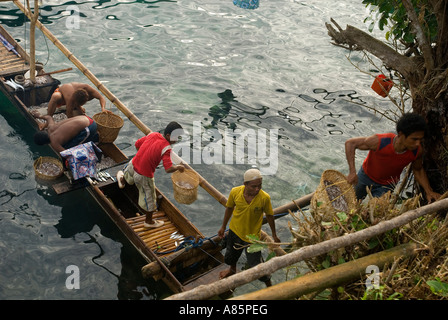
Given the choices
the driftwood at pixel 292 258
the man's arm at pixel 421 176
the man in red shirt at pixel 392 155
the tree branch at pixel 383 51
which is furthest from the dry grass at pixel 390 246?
the tree branch at pixel 383 51

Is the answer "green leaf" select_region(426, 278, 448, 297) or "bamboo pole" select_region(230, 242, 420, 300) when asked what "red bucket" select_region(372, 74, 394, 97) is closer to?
"bamboo pole" select_region(230, 242, 420, 300)

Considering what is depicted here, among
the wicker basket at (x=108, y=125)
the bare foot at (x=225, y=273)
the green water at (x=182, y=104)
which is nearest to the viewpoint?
the bare foot at (x=225, y=273)

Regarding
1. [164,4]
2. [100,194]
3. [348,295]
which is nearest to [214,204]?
[100,194]

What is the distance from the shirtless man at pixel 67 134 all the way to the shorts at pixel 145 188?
4.97ft

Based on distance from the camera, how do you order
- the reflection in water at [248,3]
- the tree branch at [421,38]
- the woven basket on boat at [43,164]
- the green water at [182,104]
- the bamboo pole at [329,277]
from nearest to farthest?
the bamboo pole at [329,277]
the tree branch at [421,38]
the green water at [182,104]
the woven basket on boat at [43,164]
the reflection in water at [248,3]

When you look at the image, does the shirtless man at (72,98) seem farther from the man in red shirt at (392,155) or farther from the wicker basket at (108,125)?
the man in red shirt at (392,155)

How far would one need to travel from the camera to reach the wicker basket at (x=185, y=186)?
7328 mm

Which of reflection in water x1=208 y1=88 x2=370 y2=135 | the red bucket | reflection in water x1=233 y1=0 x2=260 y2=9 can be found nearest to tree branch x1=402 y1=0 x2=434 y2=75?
the red bucket

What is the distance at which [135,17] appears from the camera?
1809 centimetres

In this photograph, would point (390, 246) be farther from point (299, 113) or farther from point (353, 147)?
point (299, 113)

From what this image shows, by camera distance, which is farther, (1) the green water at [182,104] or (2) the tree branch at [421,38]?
(1) the green water at [182,104]

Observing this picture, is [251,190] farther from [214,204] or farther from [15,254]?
[15,254]

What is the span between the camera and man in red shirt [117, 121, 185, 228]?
730 centimetres
